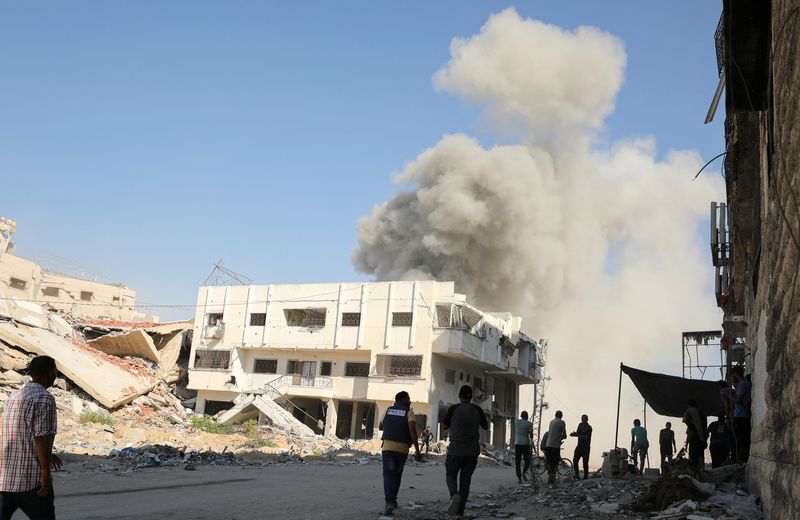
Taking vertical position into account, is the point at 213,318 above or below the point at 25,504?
above

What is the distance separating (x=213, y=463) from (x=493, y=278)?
34967mm

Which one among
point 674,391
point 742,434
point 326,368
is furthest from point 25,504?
point 326,368

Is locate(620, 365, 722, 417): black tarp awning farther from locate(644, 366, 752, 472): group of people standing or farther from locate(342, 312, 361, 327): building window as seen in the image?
locate(342, 312, 361, 327): building window

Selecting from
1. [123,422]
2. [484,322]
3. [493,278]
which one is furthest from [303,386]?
[493,278]

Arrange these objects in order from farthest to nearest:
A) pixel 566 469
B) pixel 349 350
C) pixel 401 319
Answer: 1. pixel 349 350
2. pixel 401 319
3. pixel 566 469

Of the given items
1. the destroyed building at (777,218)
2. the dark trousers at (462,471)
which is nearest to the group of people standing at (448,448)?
the dark trousers at (462,471)

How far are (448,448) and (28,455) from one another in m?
4.24

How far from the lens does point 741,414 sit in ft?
30.2

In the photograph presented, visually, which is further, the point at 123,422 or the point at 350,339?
the point at 350,339

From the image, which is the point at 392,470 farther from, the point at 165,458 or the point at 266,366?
the point at 266,366

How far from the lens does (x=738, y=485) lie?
8.16 meters

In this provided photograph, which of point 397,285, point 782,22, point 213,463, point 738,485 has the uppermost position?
point 397,285

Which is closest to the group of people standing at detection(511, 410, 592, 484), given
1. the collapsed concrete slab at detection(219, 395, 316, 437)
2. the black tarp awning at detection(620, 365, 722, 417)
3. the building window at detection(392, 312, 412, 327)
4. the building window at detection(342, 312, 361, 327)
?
the black tarp awning at detection(620, 365, 722, 417)

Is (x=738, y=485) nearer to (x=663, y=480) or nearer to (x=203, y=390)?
(x=663, y=480)
